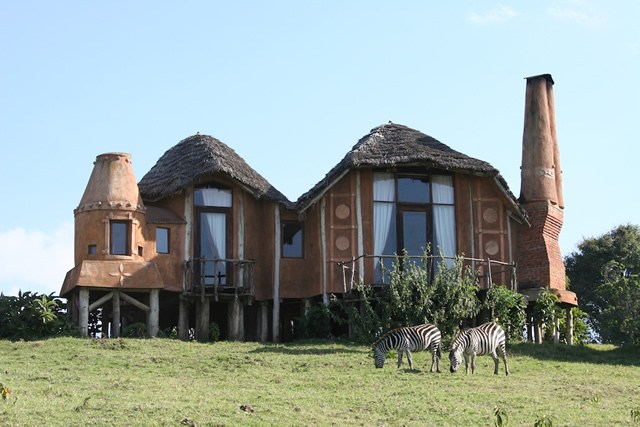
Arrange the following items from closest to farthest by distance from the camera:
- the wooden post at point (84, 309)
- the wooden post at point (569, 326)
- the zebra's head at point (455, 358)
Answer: the zebra's head at point (455, 358), the wooden post at point (84, 309), the wooden post at point (569, 326)

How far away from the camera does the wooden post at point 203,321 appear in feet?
111

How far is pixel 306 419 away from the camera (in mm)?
21266

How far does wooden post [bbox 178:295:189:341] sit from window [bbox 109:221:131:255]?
2340 mm

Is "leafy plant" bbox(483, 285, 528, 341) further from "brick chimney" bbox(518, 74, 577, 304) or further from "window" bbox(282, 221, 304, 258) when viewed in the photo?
"window" bbox(282, 221, 304, 258)

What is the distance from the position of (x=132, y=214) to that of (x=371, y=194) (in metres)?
7.20

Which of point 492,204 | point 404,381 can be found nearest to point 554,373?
point 404,381

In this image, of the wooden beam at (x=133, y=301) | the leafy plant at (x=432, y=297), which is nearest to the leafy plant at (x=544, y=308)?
the leafy plant at (x=432, y=297)

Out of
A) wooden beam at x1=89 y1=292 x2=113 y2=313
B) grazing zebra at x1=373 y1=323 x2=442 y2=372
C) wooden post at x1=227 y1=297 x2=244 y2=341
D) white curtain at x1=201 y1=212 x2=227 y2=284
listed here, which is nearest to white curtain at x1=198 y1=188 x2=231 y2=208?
white curtain at x1=201 y1=212 x2=227 y2=284

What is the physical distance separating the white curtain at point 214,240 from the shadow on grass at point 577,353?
9.11 metres

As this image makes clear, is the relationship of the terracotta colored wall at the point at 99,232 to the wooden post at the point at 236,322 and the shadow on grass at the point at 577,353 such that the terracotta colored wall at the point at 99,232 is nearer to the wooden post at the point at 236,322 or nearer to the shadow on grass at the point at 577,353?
the wooden post at the point at 236,322

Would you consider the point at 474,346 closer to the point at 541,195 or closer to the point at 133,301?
the point at 541,195

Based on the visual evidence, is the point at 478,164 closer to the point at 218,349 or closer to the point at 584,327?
the point at 584,327

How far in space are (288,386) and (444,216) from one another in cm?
1170

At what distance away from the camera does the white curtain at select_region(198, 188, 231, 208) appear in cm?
3531
